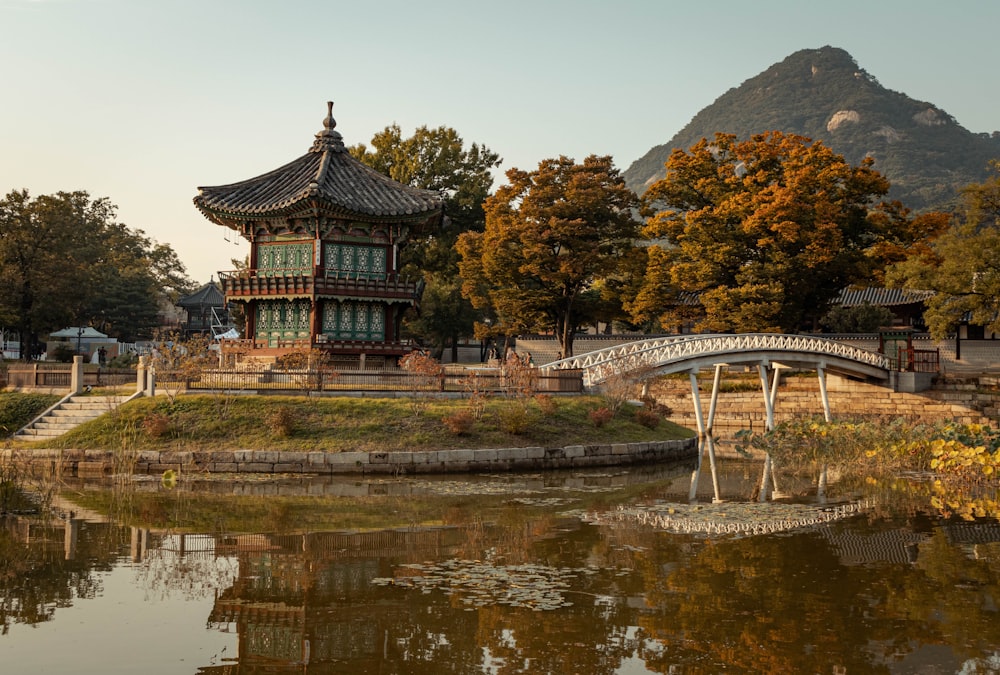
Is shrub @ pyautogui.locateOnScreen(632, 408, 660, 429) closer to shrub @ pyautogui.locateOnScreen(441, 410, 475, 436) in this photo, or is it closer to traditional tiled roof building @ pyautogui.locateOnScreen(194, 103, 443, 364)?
shrub @ pyautogui.locateOnScreen(441, 410, 475, 436)

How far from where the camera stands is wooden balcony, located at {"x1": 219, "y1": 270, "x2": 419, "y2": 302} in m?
41.2

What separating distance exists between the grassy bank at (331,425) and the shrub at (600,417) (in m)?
0.08

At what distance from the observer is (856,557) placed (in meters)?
15.0

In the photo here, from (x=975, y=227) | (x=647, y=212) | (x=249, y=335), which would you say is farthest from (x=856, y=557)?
(x=647, y=212)

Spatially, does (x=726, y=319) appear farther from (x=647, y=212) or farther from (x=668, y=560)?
(x=668, y=560)

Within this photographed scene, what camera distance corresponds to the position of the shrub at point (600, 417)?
101ft

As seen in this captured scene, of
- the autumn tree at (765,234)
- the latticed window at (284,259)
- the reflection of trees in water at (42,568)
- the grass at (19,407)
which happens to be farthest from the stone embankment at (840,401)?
the reflection of trees in water at (42,568)

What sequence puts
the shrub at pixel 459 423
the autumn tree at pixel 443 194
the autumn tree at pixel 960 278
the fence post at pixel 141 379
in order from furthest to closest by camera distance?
the autumn tree at pixel 443 194 < the autumn tree at pixel 960 278 < the fence post at pixel 141 379 < the shrub at pixel 459 423

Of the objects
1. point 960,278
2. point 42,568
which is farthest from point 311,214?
point 960,278

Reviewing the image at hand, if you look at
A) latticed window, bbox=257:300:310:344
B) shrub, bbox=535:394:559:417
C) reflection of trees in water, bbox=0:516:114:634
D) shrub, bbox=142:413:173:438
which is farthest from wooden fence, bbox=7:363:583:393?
reflection of trees in water, bbox=0:516:114:634

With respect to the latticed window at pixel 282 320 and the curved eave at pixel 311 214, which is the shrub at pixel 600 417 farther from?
the latticed window at pixel 282 320

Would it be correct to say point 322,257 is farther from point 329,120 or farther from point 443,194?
point 443,194

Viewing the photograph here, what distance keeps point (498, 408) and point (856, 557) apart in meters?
16.2

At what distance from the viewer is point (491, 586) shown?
12.9m
